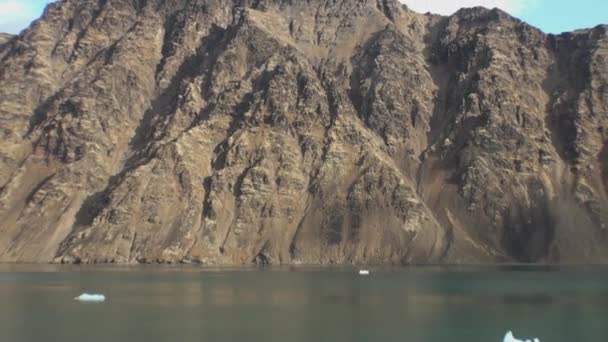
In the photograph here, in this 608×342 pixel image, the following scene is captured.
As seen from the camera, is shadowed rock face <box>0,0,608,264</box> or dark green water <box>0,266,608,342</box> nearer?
dark green water <box>0,266,608,342</box>

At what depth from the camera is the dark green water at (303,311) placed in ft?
167

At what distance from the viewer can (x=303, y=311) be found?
6350 centimetres

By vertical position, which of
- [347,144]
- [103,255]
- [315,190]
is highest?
[347,144]

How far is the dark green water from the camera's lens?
50969 mm

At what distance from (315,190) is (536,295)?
105 m

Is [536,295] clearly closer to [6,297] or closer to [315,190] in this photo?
[6,297]

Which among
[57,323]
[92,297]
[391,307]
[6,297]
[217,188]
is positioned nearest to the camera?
[57,323]

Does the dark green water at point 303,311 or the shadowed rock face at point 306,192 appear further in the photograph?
the shadowed rock face at point 306,192

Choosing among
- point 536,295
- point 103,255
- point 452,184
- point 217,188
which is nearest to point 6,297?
point 536,295

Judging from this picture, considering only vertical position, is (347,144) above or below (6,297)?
above

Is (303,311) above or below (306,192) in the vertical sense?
below

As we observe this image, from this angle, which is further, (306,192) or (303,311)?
(306,192)

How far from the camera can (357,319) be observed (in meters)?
58.9

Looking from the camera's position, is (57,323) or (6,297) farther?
(6,297)
